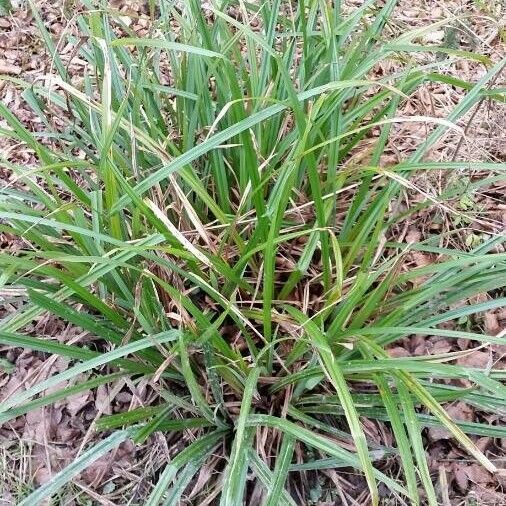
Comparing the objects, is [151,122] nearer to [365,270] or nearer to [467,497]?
[365,270]

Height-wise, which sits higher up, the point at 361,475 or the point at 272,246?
the point at 272,246

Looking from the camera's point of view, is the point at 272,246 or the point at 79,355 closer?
the point at 272,246

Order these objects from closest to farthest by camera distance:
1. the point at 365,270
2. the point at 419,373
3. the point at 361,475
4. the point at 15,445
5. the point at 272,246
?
the point at 272,246 → the point at 419,373 → the point at 365,270 → the point at 361,475 → the point at 15,445

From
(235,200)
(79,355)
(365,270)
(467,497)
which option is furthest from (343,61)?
(467,497)

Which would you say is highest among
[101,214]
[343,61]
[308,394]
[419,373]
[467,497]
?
A: [343,61]

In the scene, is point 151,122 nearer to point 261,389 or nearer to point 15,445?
point 261,389

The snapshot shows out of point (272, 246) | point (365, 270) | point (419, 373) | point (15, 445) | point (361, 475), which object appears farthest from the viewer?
point (15, 445)
